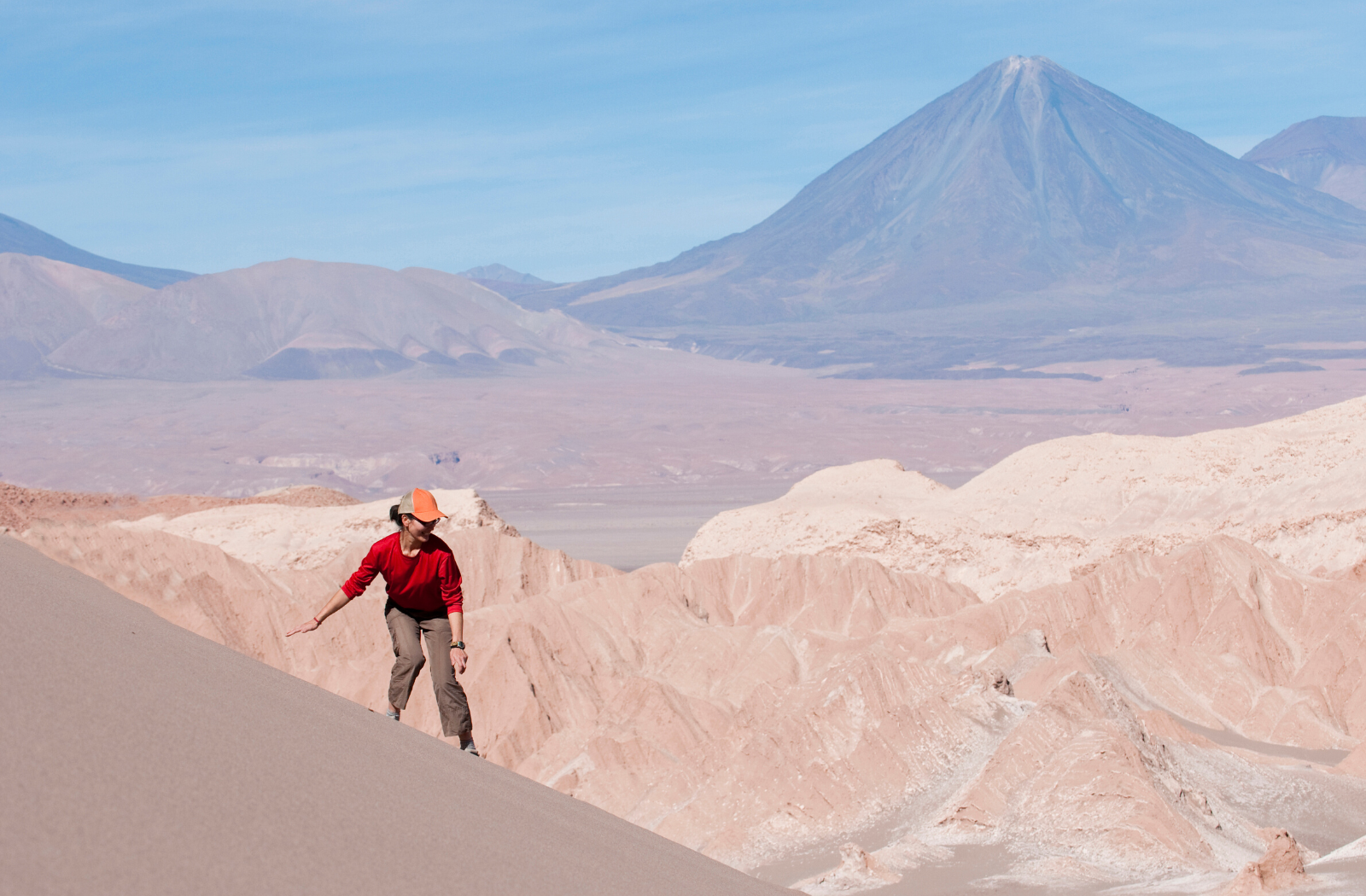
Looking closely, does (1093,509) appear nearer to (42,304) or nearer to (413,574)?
(413,574)

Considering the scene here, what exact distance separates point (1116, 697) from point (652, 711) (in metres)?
7.48

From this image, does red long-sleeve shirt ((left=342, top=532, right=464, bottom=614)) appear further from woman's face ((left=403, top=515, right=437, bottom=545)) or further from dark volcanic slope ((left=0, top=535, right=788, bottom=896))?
dark volcanic slope ((left=0, top=535, right=788, bottom=896))

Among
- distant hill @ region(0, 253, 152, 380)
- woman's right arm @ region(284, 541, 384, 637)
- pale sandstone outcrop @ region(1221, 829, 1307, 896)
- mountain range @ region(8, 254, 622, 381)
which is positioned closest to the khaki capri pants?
woman's right arm @ region(284, 541, 384, 637)

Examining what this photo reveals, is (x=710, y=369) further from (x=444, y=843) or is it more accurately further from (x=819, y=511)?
(x=444, y=843)

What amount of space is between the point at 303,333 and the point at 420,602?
180 metres

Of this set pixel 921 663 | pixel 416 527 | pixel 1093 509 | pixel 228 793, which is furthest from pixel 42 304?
pixel 228 793

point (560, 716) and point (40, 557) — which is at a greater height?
point (40, 557)

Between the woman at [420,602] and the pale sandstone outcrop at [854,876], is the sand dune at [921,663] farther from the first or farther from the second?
the woman at [420,602]

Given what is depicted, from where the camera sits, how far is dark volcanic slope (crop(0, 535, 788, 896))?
4.06 meters

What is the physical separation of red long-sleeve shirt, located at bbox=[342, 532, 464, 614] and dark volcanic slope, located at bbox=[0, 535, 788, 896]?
1131mm

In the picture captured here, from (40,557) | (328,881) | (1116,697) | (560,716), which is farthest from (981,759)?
(328,881)

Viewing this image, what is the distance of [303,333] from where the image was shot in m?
182

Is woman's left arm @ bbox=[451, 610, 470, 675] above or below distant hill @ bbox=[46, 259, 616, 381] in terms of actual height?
below

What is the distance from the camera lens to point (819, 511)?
139 feet
